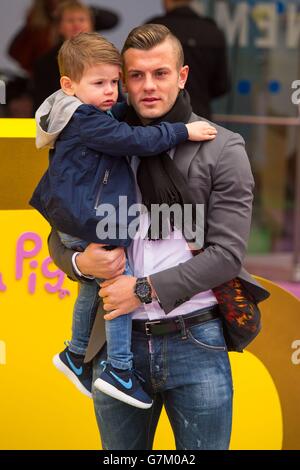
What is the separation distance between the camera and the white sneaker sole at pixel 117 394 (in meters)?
2.28

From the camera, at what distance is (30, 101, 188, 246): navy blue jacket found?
2.24 meters

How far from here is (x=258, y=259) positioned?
17.9ft

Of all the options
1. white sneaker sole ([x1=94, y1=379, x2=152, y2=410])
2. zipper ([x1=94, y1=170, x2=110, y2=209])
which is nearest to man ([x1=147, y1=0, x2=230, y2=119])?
zipper ([x1=94, y1=170, x2=110, y2=209])

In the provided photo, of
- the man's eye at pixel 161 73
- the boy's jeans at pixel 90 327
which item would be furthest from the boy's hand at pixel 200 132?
the boy's jeans at pixel 90 327

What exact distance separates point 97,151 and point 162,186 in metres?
0.18

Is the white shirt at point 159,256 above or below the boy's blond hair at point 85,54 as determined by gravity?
below

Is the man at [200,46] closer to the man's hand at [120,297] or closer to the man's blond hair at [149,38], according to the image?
the man's blond hair at [149,38]

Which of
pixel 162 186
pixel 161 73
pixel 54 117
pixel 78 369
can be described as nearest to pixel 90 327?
pixel 78 369

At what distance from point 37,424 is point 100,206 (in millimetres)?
1214

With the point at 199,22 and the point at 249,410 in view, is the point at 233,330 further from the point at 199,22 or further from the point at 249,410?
the point at 199,22

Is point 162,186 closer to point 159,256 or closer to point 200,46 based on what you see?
point 159,256

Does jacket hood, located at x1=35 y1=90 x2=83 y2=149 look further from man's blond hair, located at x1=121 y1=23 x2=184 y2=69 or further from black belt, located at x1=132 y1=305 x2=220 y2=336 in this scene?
black belt, located at x1=132 y1=305 x2=220 y2=336

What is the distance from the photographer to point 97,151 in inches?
89.9

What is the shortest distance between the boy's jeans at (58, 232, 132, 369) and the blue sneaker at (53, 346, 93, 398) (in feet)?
→ 0.06
